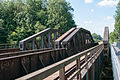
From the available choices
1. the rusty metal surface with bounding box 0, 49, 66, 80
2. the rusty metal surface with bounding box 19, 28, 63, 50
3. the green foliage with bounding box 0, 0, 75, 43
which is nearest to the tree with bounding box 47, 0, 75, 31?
the green foliage with bounding box 0, 0, 75, 43

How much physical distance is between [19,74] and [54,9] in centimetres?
3667

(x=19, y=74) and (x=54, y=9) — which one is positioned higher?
(x=54, y=9)

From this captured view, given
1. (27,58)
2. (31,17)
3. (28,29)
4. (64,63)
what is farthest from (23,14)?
(64,63)

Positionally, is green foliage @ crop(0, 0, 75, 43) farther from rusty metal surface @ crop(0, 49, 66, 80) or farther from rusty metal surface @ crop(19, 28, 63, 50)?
rusty metal surface @ crop(0, 49, 66, 80)

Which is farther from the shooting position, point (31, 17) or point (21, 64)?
point (31, 17)

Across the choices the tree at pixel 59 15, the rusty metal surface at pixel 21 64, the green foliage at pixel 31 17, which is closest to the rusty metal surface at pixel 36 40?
the rusty metal surface at pixel 21 64

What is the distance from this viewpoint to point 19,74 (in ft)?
16.3

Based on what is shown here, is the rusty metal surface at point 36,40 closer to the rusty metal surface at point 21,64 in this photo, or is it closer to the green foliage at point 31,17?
the rusty metal surface at point 21,64

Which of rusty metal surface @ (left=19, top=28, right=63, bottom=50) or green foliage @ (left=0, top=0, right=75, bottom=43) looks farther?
green foliage @ (left=0, top=0, right=75, bottom=43)

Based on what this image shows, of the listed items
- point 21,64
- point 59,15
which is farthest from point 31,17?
point 21,64

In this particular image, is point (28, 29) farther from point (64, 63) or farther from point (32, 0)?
point (64, 63)

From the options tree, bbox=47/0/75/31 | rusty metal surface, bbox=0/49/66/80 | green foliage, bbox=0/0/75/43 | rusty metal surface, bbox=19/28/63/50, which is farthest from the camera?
tree, bbox=47/0/75/31

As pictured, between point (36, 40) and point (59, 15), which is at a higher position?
point (59, 15)

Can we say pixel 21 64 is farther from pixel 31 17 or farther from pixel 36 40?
pixel 31 17
